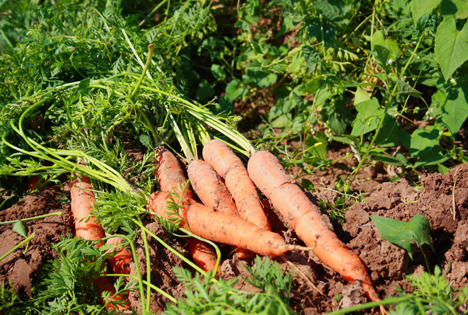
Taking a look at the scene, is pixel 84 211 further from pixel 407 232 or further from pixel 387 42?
pixel 387 42

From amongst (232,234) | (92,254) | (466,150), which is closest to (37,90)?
(92,254)

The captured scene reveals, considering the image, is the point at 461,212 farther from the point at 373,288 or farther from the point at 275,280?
the point at 275,280

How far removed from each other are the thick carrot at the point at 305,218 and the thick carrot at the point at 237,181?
0.24ft

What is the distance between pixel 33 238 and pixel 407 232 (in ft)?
6.35

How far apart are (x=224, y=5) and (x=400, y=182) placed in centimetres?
225

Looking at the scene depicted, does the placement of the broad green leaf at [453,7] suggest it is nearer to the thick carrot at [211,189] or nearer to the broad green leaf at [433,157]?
the broad green leaf at [433,157]

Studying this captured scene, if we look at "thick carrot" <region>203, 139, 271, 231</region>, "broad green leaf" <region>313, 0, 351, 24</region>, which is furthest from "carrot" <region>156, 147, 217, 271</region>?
"broad green leaf" <region>313, 0, 351, 24</region>

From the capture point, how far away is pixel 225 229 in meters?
1.79

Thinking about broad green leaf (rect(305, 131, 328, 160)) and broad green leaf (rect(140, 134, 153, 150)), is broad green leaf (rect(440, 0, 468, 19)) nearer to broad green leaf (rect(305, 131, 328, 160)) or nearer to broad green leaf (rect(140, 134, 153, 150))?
broad green leaf (rect(305, 131, 328, 160))

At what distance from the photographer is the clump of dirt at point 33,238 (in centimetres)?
167

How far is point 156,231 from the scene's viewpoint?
1.74 meters

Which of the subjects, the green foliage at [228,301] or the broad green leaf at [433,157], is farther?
the broad green leaf at [433,157]

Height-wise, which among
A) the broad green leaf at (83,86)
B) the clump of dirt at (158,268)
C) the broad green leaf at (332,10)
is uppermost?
the broad green leaf at (332,10)

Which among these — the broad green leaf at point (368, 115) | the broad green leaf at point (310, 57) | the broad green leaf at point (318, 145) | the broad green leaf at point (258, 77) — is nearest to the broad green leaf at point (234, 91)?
the broad green leaf at point (258, 77)
